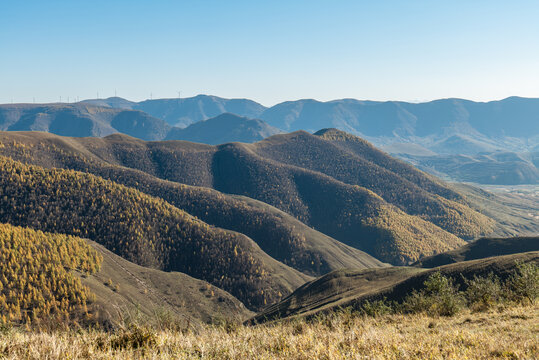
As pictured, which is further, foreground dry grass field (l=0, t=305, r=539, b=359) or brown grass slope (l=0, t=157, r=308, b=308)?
brown grass slope (l=0, t=157, r=308, b=308)

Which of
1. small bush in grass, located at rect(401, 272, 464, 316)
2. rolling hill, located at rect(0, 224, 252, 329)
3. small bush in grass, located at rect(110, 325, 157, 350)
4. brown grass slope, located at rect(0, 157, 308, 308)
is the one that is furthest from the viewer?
brown grass slope, located at rect(0, 157, 308, 308)

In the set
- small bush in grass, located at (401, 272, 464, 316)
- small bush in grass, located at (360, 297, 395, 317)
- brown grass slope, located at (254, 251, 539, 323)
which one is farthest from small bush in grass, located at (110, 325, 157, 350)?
brown grass slope, located at (254, 251, 539, 323)

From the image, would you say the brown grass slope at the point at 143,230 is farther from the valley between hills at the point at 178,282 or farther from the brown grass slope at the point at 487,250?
the brown grass slope at the point at 487,250

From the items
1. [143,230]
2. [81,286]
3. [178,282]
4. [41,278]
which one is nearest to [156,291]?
[178,282]

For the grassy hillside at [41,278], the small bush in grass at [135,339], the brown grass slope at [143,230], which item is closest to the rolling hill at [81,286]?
the grassy hillside at [41,278]

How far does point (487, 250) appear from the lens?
467 feet

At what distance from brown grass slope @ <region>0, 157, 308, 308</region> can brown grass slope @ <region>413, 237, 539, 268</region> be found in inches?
2685

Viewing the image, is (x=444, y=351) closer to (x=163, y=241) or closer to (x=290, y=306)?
(x=290, y=306)

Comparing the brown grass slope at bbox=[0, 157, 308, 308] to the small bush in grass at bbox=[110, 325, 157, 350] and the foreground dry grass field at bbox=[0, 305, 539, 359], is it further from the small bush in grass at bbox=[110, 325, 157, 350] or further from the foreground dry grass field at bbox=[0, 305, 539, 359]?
the small bush in grass at bbox=[110, 325, 157, 350]

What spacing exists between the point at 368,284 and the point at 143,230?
401ft

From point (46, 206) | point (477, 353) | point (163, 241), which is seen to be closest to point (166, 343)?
point (477, 353)

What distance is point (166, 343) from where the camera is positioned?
13.8m

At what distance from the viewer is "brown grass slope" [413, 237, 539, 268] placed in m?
136

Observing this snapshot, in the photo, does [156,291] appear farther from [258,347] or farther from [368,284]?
[258,347]
